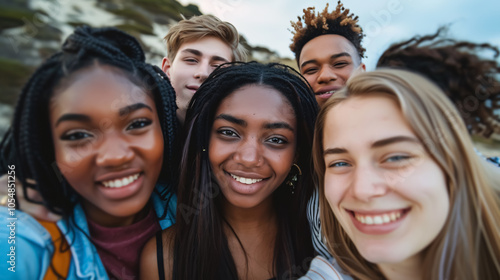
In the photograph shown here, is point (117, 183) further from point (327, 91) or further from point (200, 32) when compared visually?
point (327, 91)

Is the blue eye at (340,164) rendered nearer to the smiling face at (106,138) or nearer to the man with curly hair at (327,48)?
the smiling face at (106,138)

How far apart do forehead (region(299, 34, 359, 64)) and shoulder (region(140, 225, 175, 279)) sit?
2382 millimetres

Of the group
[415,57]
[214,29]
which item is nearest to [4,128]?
[214,29]

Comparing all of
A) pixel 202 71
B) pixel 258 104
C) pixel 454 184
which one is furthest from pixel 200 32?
pixel 454 184

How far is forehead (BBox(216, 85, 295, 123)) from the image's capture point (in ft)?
6.22

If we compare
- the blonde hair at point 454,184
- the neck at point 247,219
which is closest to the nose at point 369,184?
the blonde hair at point 454,184

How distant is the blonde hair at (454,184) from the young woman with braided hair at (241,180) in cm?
69

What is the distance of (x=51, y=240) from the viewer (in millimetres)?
1539

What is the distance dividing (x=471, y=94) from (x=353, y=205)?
81 cm

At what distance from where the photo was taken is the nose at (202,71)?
2.85 metres

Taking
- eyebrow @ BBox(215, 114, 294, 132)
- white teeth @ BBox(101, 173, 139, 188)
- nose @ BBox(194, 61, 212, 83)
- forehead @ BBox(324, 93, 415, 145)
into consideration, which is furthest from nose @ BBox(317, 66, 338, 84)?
white teeth @ BBox(101, 173, 139, 188)

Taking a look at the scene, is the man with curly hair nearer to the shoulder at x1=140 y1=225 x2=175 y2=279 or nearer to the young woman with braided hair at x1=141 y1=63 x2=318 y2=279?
the young woman with braided hair at x1=141 y1=63 x2=318 y2=279

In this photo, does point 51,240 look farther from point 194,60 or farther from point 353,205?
point 194,60

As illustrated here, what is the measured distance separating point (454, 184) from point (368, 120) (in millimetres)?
440
